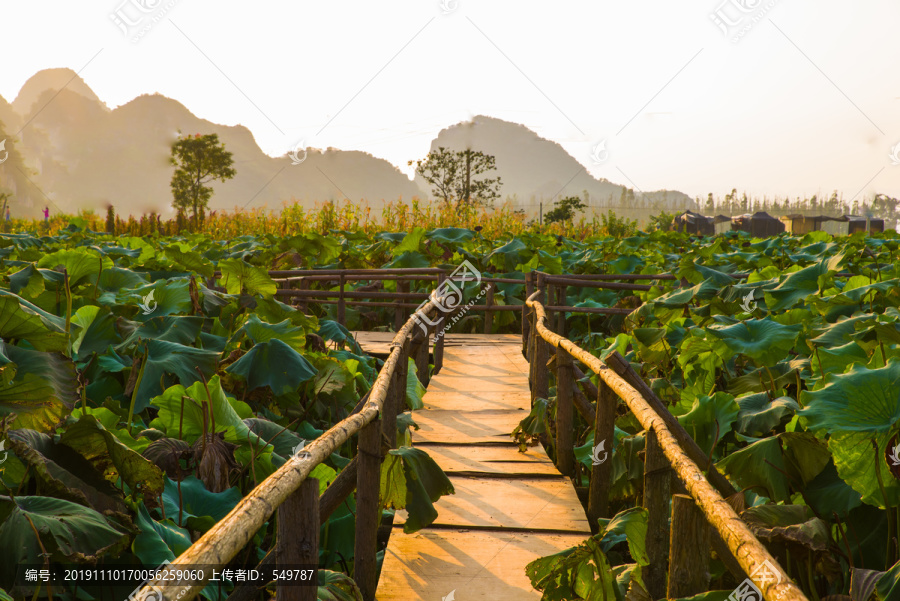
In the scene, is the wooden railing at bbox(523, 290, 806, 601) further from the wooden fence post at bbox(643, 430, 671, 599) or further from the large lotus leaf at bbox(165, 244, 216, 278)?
the large lotus leaf at bbox(165, 244, 216, 278)

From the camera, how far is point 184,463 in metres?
2.42

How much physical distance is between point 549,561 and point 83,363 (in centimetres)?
217

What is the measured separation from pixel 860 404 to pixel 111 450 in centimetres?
177

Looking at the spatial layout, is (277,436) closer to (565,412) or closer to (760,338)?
(565,412)

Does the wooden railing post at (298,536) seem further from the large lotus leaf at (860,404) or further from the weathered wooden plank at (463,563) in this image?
the large lotus leaf at (860,404)

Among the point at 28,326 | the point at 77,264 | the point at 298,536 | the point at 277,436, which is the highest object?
the point at 77,264

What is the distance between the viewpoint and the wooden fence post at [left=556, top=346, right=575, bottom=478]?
3.28m

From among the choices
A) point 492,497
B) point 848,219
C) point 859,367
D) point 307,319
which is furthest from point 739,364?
point 848,219

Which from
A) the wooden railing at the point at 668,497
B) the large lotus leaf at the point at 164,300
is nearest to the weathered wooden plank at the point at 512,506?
the wooden railing at the point at 668,497

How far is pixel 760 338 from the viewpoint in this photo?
2736 millimetres

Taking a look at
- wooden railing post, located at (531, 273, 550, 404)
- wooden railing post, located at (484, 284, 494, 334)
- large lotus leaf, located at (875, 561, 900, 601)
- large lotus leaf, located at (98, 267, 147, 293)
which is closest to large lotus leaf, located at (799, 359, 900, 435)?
large lotus leaf, located at (875, 561, 900, 601)

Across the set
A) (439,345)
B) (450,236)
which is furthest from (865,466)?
(450,236)

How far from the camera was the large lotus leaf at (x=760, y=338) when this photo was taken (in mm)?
2648

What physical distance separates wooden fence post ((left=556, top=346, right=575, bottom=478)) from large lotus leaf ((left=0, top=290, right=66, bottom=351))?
2109 millimetres
